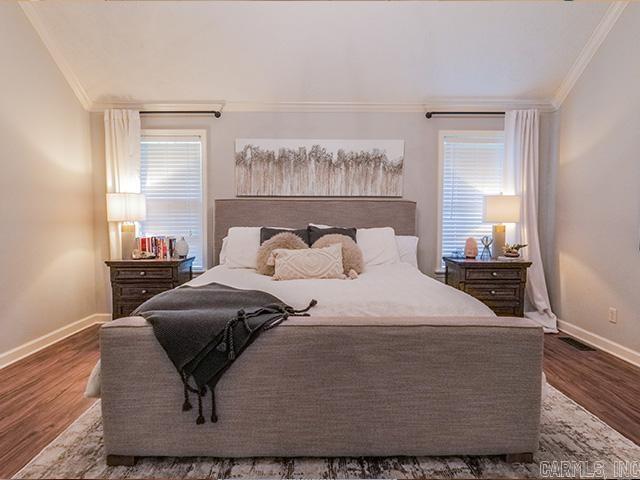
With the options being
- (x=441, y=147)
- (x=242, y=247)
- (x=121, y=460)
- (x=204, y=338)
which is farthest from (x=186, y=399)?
(x=441, y=147)

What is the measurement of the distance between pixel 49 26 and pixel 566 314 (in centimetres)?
532

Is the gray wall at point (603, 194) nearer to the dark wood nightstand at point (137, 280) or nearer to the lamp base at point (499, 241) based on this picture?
the lamp base at point (499, 241)

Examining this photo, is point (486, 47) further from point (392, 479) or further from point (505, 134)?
point (392, 479)

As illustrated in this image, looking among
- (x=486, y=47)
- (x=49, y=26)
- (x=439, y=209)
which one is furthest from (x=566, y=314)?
(x=49, y=26)

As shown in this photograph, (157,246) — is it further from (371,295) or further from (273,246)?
(371,295)

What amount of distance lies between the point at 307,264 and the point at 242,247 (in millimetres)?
881

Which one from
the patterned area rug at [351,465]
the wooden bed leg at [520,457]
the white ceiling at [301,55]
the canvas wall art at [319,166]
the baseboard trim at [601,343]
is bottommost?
the patterned area rug at [351,465]

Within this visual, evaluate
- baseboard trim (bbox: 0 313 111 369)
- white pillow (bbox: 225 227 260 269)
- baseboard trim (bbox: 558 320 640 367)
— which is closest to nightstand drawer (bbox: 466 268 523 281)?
baseboard trim (bbox: 558 320 640 367)

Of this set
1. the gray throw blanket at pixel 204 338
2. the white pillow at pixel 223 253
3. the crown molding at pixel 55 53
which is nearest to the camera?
the gray throw blanket at pixel 204 338

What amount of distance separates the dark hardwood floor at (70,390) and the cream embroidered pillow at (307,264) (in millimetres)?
1458

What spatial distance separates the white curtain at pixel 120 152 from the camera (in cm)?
370

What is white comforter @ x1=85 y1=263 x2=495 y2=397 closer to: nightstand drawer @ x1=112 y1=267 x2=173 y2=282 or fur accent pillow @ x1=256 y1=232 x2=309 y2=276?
fur accent pillow @ x1=256 y1=232 x2=309 y2=276

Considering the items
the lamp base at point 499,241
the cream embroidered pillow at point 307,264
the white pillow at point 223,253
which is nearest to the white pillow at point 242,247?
the white pillow at point 223,253

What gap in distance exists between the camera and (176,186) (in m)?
3.87
